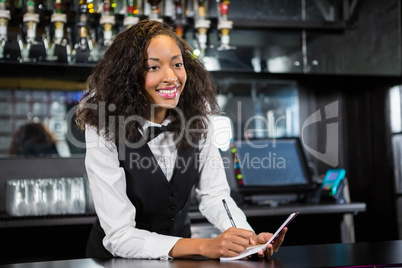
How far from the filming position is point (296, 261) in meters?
1.27

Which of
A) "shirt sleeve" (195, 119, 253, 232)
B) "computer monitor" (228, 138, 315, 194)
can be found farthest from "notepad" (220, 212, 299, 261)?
"computer monitor" (228, 138, 315, 194)

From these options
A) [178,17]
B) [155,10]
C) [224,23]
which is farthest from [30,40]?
[224,23]

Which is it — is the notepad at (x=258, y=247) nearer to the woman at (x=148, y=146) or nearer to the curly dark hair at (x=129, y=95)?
the woman at (x=148, y=146)

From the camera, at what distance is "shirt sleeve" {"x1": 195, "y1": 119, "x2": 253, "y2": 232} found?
65.2 inches

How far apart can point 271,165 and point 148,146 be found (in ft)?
4.76

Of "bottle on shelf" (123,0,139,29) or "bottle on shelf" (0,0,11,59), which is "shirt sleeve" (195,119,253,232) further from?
"bottle on shelf" (0,0,11,59)

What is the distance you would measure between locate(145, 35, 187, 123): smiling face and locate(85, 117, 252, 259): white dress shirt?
0.44ft

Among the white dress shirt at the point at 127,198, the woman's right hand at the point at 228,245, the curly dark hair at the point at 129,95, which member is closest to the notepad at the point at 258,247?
the woman's right hand at the point at 228,245

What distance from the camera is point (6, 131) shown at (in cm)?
343

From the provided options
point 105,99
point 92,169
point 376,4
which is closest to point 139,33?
point 105,99

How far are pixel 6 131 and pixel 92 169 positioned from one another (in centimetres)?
212

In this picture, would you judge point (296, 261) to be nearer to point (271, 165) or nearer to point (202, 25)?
point (271, 165)

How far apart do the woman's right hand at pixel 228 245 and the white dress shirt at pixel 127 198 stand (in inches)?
4.2

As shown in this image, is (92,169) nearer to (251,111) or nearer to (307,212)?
(307,212)
